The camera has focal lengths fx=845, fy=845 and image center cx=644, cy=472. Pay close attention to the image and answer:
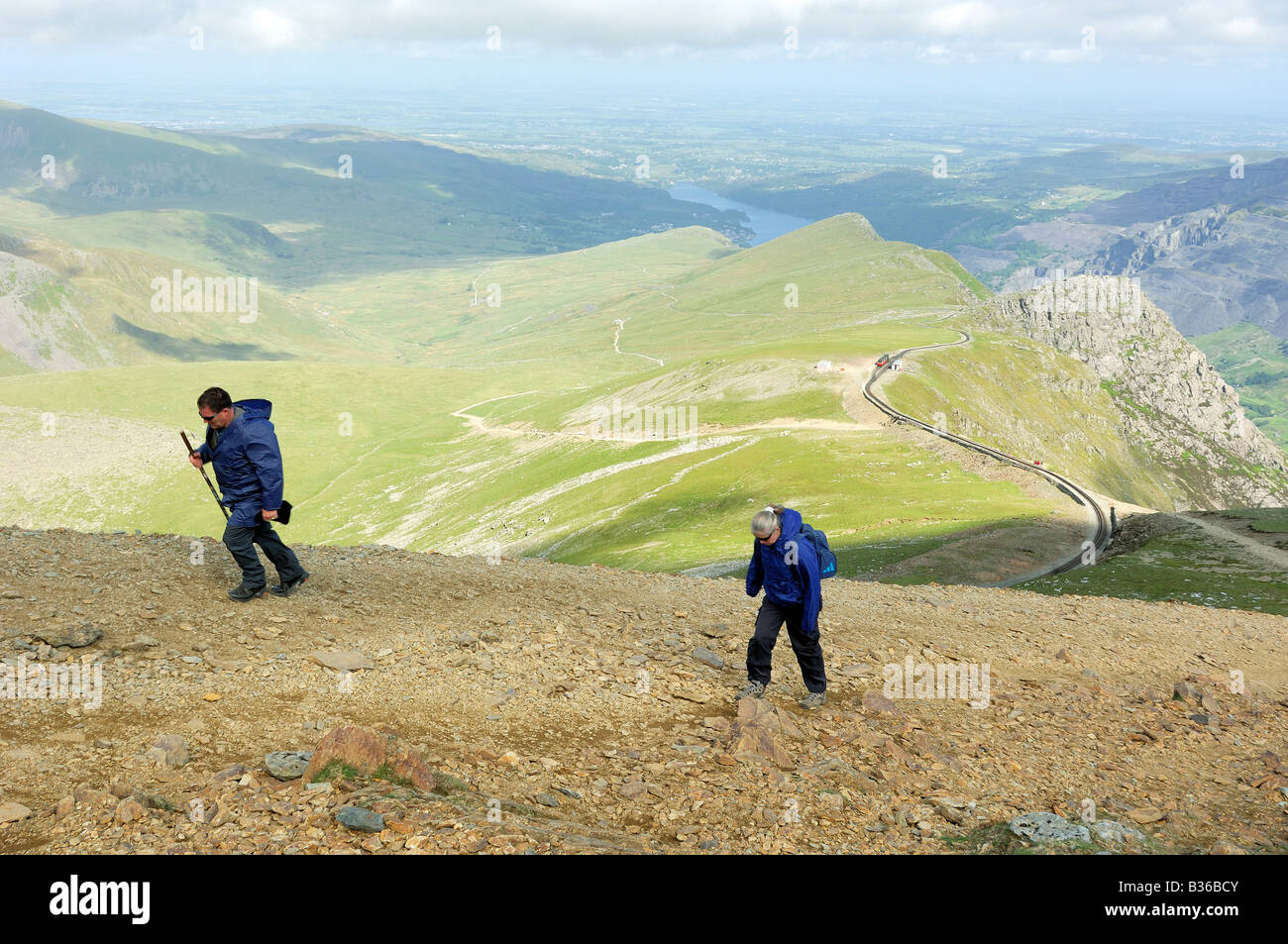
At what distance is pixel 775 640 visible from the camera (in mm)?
16281

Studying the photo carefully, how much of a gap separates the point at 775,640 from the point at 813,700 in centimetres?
142

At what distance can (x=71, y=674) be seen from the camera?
1368 cm

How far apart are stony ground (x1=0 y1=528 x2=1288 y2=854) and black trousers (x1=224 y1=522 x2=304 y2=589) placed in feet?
2.30

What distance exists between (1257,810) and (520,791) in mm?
11201

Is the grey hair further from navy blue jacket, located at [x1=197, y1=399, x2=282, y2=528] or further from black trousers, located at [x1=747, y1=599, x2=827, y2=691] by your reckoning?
navy blue jacket, located at [x1=197, y1=399, x2=282, y2=528]

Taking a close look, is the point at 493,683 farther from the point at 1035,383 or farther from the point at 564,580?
the point at 1035,383

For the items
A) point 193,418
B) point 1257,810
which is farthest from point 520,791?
point 193,418

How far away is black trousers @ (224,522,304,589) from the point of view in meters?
17.1

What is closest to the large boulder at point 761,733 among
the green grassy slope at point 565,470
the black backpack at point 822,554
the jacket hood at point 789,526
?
the black backpack at point 822,554

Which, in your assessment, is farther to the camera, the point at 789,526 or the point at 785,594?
the point at 785,594

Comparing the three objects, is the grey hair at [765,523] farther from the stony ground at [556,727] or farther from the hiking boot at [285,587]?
the hiking boot at [285,587]

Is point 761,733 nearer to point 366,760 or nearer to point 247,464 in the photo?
point 366,760

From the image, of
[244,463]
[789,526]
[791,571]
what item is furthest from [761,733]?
[244,463]

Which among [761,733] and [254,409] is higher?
[254,409]
